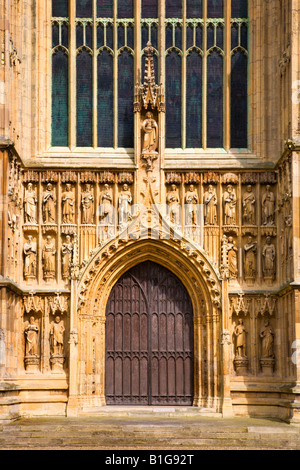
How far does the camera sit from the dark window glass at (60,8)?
28375 mm

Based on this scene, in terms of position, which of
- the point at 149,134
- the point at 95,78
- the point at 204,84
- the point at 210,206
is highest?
the point at 95,78

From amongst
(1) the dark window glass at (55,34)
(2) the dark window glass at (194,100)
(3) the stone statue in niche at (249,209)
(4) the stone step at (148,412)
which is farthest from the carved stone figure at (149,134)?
(4) the stone step at (148,412)

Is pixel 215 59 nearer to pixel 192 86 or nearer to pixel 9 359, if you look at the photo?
pixel 192 86

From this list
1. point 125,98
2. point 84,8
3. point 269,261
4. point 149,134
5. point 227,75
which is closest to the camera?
point 269,261

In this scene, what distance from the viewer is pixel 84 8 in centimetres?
2844

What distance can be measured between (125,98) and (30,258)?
539 cm

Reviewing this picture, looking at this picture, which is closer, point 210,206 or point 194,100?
point 210,206

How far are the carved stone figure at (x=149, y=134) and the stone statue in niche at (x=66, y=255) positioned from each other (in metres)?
3.33

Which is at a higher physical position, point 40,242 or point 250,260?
point 40,242

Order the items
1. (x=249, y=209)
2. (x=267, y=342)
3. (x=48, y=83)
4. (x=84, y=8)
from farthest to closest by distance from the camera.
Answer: (x=84, y=8)
(x=48, y=83)
(x=249, y=209)
(x=267, y=342)

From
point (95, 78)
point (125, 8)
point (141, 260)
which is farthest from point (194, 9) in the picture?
point (141, 260)

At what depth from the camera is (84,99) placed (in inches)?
1113

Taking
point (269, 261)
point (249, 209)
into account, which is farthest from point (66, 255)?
point (269, 261)

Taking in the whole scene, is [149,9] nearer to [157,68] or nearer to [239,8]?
[157,68]
